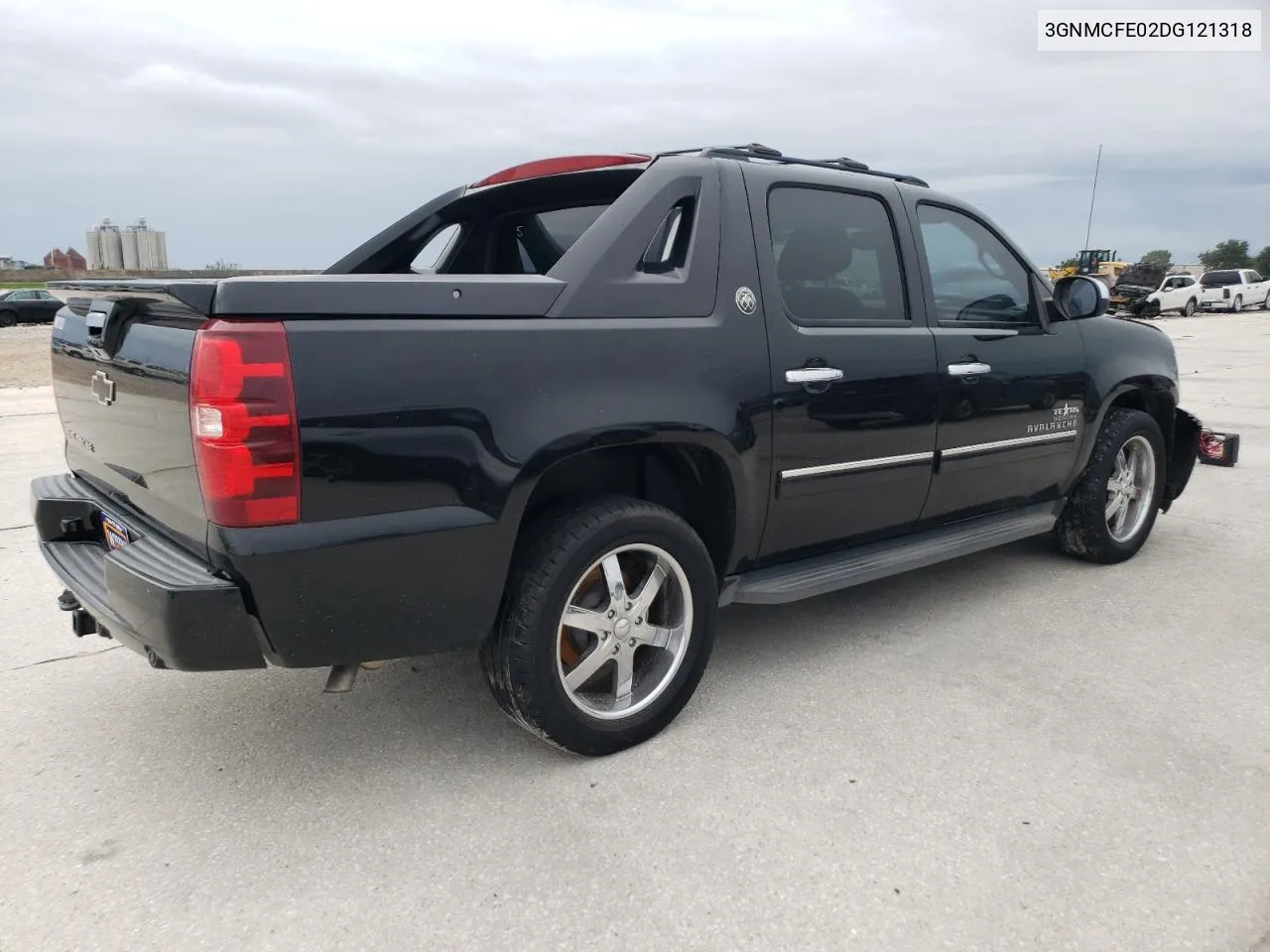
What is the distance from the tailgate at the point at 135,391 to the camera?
2.28m

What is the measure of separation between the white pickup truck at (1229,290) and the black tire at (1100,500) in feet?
123

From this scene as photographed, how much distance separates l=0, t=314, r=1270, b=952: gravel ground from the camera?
2.15 metres

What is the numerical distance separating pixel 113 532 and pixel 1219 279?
4245 centimetres

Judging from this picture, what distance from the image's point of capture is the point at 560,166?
11.3 feet

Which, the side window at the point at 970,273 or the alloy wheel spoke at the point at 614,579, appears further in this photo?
the side window at the point at 970,273

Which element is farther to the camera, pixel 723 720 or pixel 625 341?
pixel 723 720

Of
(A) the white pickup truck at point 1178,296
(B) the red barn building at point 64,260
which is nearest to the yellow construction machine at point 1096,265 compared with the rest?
(A) the white pickup truck at point 1178,296

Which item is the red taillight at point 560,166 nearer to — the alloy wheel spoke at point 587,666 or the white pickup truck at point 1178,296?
the alloy wheel spoke at point 587,666

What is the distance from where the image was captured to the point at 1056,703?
3.22 meters

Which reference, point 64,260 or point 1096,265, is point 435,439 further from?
point 64,260

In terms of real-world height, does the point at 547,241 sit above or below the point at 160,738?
above

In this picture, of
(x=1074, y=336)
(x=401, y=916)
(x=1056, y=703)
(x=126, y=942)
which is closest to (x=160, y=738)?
(x=126, y=942)

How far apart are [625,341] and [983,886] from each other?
167 cm

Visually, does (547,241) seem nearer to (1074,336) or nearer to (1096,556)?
(1074,336)
